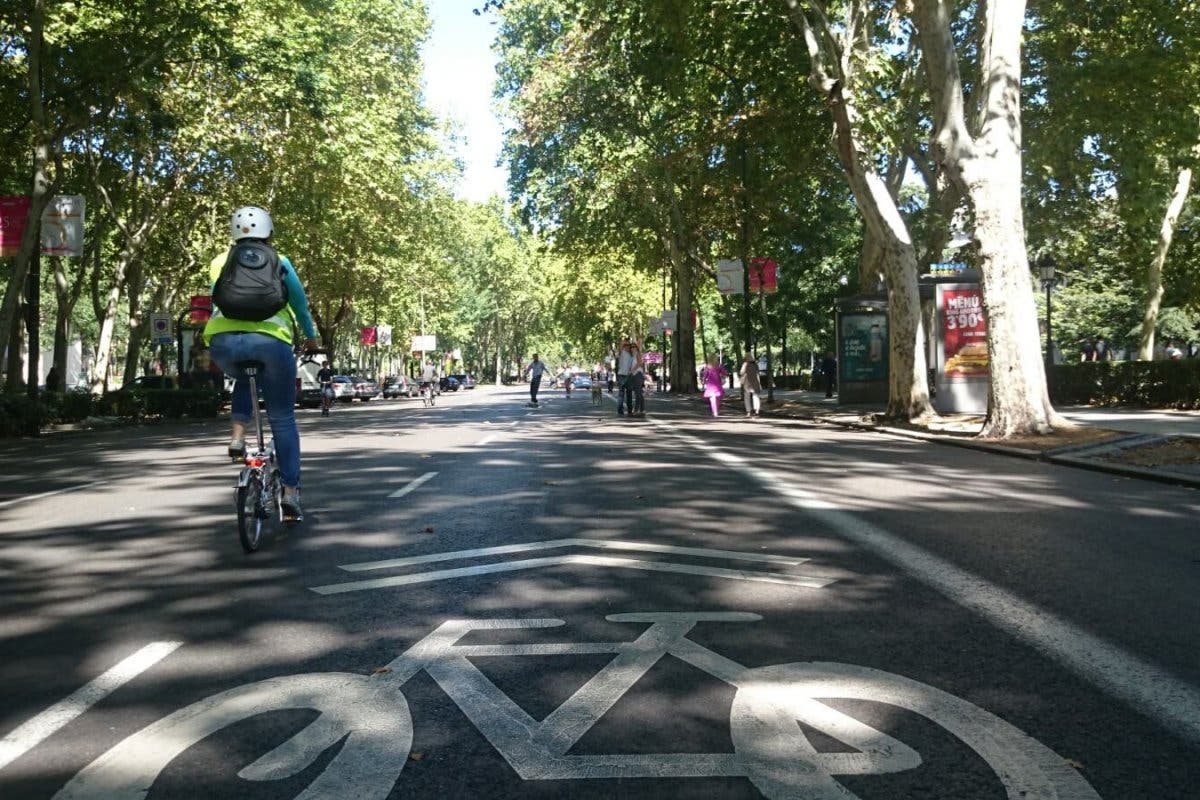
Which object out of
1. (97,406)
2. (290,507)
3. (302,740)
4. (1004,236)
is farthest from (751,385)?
(302,740)

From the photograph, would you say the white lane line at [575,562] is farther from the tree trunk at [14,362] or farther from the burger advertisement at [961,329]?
the tree trunk at [14,362]

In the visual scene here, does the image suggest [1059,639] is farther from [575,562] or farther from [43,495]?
[43,495]

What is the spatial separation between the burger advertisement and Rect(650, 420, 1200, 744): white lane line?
630 inches

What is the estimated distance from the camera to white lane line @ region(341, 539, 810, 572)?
262 inches

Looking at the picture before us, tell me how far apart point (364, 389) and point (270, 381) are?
177 ft

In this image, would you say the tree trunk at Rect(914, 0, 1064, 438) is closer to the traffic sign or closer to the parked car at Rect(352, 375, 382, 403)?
the traffic sign

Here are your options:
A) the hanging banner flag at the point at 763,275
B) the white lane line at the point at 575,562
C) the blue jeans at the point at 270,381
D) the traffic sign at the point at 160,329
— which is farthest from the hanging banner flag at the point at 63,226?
the white lane line at the point at 575,562

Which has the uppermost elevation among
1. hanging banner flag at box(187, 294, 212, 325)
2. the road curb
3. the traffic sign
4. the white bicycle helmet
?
hanging banner flag at box(187, 294, 212, 325)

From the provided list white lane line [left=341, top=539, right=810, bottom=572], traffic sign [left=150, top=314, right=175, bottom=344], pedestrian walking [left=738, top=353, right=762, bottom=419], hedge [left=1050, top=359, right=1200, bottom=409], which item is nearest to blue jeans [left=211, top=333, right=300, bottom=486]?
white lane line [left=341, top=539, right=810, bottom=572]

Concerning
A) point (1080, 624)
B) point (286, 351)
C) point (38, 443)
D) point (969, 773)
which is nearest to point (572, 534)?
point (286, 351)

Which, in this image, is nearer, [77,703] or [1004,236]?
[77,703]

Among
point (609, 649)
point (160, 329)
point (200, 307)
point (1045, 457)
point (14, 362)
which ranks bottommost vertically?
point (1045, 457)

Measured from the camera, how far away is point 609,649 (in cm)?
Answer: 464

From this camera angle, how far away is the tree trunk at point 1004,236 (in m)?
16.5
